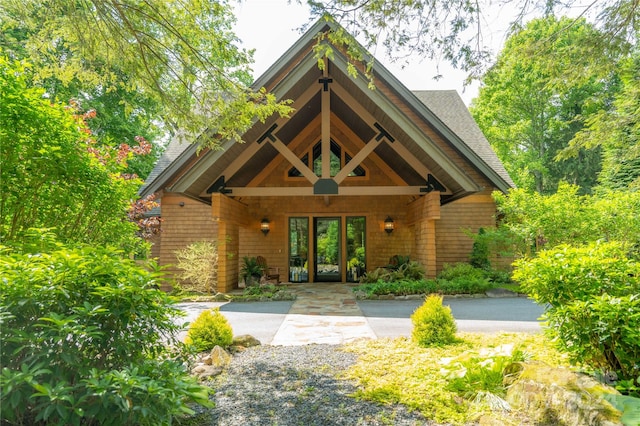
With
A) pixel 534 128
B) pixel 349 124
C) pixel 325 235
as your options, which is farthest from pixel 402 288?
pixel 534 128

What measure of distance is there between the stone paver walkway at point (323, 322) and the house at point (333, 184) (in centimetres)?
262

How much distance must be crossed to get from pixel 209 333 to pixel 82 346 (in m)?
2.28

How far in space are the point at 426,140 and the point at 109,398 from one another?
8.03 m

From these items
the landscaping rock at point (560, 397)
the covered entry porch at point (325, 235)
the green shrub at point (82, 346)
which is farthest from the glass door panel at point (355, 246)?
the green shrub at point (82, 346)

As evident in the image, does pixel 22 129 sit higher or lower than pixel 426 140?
Answer: lower

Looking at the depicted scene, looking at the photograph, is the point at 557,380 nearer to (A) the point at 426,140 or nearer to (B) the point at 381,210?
(A) the point at 426,140

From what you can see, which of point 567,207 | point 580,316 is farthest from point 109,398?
point 567,207

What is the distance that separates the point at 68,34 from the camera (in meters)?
4.50

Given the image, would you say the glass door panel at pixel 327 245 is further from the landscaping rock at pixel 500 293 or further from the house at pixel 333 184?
the landscaping rock at pixel 500 293

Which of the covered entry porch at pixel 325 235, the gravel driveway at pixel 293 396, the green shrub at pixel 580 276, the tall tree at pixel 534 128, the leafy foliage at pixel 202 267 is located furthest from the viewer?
the tall tree at pixel 534 128

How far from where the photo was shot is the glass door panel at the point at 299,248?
1284 centimetres

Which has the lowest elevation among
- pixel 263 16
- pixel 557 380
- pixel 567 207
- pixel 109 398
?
pixel 557 380

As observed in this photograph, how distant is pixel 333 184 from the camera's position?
9.28m

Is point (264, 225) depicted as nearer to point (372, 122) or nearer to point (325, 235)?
point (325, 235)
